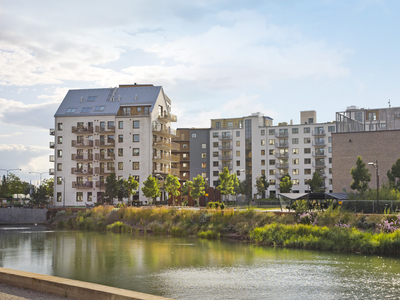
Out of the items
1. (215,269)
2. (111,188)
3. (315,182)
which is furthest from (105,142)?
(215,269)

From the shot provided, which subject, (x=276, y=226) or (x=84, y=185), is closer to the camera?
(x=276, y=226)

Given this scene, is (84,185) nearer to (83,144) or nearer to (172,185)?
(83,144)

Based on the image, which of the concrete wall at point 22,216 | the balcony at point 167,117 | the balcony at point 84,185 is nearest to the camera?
the concrete wall at point 22,216

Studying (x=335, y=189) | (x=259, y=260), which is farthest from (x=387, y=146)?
(x=259, y=260)

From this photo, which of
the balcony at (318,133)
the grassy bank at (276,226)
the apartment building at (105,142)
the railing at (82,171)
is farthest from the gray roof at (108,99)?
the balcony at (318,133)

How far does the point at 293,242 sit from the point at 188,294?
52.5 feet

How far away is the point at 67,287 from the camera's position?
1062 centimetres

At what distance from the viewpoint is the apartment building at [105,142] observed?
249ft

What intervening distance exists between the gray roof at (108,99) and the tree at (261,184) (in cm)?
2709

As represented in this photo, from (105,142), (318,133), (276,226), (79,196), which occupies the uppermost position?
(318,133)

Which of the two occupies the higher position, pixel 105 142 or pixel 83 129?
pixel 83 129

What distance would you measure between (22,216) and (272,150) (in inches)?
2434

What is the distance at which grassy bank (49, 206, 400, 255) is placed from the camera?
28.2m

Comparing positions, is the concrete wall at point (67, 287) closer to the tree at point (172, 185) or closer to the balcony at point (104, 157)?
the tree at point (172, 185)
